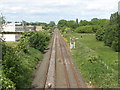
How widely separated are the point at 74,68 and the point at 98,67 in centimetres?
399

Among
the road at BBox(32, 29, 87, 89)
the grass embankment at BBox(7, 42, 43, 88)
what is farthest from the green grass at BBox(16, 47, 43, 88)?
the road at BBox(32, 29, 87, 89)

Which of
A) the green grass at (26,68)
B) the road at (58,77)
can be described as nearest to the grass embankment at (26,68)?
the green grass at (26,68)

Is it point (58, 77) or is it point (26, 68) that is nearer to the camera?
point (26, 68)

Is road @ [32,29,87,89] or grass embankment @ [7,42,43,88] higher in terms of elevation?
grass embankment @ [7,42,43,88]

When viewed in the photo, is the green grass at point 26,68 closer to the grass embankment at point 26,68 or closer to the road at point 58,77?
the grass embankment at point 26,68

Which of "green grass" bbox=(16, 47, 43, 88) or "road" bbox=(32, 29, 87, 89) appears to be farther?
"road" bbox=(32, 29, 87, 89)

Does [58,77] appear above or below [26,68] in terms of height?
below

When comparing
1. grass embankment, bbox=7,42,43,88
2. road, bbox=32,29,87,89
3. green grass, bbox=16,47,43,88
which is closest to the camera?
grass embankment, bbox=7,42,43,88

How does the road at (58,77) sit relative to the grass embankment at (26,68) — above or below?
below

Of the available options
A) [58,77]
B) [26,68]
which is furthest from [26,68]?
[58,77]

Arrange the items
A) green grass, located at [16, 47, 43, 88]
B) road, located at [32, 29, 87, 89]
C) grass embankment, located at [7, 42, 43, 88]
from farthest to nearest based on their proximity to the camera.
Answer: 1. road, located at [32, 29, 87, 89]
2. green grass, located at [16, 47, 43, 88]
3. grass embankment, located at [7, 42, 43, 88]

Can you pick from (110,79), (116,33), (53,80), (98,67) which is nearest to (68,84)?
(53,80)

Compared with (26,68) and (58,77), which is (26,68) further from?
(58,77)

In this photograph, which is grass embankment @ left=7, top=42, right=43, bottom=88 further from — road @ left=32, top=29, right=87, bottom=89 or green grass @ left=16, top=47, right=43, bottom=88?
road @ left=32, top=29, right=87, bottom=89
